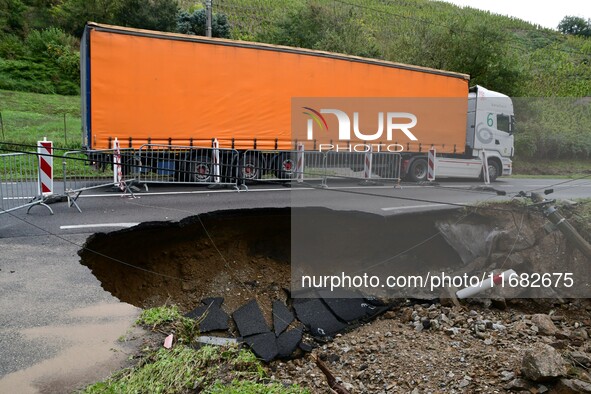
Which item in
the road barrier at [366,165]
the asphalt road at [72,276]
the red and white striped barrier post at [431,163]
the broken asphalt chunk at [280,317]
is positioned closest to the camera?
the asphalt road at [72,276]

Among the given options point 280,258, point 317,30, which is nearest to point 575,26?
point 317,30

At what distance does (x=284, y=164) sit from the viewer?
13.4m

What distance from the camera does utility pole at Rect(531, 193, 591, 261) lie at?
24.2ft

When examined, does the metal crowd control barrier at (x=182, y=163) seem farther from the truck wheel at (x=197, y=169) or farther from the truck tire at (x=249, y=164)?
the truck tire at (x=249, y=164)

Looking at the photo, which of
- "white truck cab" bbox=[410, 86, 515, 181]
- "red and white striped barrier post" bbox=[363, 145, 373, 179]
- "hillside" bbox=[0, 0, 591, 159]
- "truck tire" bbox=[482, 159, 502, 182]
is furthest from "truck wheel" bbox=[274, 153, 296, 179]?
"hillside" bbox=[0, 0, 591, 159]

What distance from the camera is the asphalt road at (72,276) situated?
416 centimetres

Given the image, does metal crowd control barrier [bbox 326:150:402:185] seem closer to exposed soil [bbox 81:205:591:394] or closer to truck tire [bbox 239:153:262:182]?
truck tire [bbox 239:153:262:182]

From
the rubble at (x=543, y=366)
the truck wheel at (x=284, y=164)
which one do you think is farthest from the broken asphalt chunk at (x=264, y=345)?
the truck wheel at (x=284, y=164)

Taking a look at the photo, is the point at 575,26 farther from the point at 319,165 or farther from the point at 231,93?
the point at 231,93

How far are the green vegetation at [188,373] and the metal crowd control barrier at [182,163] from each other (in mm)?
6834

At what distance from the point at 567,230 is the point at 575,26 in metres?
62.6

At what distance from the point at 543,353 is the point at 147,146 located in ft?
30.2

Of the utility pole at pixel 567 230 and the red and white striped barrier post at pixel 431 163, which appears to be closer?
A: the utility pole at pixel 567 230

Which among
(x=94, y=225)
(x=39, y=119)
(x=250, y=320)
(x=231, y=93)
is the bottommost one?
(x=250, y=320)
